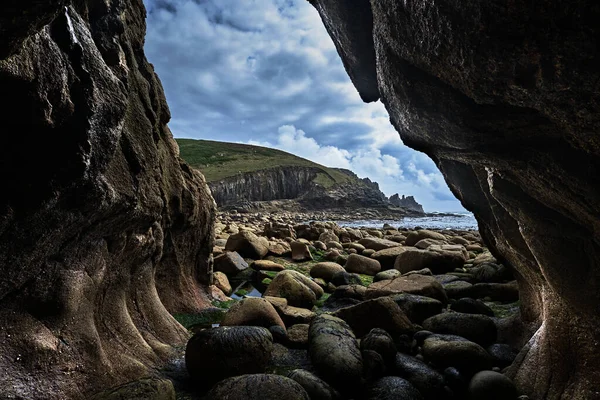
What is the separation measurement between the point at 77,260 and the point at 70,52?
5.94 ft

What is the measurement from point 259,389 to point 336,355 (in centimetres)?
119

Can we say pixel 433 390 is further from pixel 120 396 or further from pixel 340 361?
pixel 120 396

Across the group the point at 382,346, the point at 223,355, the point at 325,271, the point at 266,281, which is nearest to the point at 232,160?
the point at 325,271

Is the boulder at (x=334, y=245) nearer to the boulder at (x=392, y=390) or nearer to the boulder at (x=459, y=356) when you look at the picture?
the boulder at (x=459, y=356)

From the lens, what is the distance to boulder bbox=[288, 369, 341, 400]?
3.32m

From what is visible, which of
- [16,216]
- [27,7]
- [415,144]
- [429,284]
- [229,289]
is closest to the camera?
[27,7]

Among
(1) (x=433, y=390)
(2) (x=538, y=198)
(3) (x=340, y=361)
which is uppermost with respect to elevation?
(2) (x=538, y=198)

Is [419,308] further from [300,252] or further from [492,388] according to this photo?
[300,252]

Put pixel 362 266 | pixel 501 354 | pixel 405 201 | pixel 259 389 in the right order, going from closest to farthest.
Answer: pixel 259 389 → pixel 501 354 → pixel 362 266 → pixel 405 201

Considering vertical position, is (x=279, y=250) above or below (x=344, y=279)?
above

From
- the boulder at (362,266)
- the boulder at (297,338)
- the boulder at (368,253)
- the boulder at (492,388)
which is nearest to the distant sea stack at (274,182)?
the boulder at (368,253)

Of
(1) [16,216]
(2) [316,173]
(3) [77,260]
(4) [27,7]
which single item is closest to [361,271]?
(3) [77,260]

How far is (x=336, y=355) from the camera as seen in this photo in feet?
12.7

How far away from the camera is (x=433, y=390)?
364 centimetres
